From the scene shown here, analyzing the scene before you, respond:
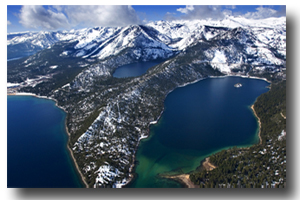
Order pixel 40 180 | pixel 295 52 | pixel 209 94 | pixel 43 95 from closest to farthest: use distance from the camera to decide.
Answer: pixel 295 52 < pixel 40 180 < pixel 209 94 < pixel 43 95

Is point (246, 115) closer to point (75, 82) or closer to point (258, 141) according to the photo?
point (258, 141)

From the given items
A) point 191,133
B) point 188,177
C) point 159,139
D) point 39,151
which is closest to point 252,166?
point 188,177

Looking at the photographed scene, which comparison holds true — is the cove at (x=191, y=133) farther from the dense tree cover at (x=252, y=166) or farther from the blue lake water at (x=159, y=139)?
the dense tree cover at (x=252, y=166)

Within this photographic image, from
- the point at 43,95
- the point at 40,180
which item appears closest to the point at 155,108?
the point at 40,180

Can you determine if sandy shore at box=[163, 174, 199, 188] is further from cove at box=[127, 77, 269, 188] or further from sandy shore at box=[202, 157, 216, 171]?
sandy shore at box=[202, 157, 216, 171]

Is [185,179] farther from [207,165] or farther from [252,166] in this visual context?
[252,166]

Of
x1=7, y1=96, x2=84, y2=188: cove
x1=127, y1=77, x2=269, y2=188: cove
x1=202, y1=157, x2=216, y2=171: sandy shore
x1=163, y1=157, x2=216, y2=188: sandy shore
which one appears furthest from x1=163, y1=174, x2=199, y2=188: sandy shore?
x1=7, y1=96, x2=84, y2=188: cove
